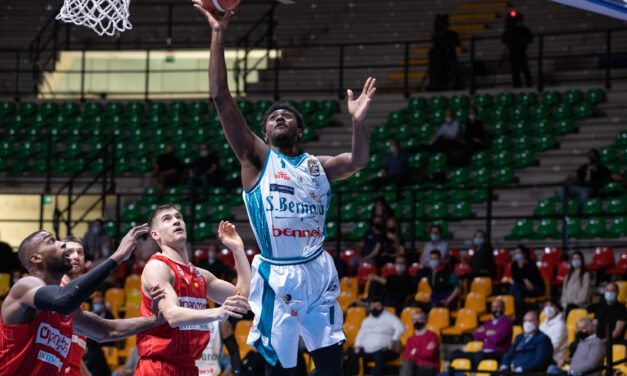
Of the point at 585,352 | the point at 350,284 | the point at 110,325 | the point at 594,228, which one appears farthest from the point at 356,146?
the point at 594,228

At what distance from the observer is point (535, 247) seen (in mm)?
17062

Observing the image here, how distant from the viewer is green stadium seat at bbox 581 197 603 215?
Answer: 53.9 ft

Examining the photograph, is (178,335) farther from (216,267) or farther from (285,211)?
(216,267)

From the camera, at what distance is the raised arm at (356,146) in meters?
5.65

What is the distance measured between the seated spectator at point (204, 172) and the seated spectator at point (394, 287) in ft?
17.4

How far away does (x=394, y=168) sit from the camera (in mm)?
19062

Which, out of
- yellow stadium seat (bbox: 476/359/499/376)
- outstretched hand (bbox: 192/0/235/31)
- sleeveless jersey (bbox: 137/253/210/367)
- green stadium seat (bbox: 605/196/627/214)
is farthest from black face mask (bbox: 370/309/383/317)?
outstretched hand (bbox: 192/0/235/31)

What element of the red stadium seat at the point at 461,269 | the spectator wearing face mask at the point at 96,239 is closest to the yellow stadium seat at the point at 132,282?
the spectator wearing face mask at the point at 96,239

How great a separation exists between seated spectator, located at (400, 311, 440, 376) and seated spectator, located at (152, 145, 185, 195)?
7962 mm

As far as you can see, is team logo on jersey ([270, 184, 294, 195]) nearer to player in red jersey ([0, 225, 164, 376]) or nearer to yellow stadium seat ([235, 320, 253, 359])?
player in red jersey ([0, 225, 164, 376])

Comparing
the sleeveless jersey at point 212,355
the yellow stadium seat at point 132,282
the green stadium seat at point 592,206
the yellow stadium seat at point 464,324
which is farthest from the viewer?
the yellow stadium seat at point 132,282

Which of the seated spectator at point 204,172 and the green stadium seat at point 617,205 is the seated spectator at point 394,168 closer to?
the seated spectator at point 204,172

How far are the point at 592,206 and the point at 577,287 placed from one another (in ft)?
8.31

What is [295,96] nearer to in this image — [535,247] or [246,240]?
[246,240]
